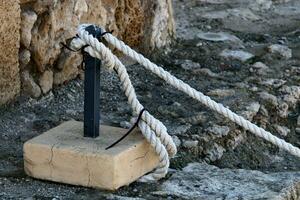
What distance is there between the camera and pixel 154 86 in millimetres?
4367

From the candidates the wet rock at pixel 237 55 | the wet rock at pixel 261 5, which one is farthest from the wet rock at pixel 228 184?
the wet rock at pixel 261 5

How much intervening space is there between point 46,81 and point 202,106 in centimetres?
73

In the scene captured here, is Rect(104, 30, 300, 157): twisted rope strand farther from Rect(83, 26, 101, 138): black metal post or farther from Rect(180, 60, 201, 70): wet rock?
Rect(180, 60, 201, 70): wet rock

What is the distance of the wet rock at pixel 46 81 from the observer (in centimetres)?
401

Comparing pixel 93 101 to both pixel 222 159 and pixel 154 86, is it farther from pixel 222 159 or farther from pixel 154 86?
pixel 154 86

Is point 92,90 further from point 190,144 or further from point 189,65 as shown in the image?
point 189,65

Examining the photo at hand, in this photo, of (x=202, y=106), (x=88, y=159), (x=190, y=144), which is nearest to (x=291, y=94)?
(x=202, y=106)

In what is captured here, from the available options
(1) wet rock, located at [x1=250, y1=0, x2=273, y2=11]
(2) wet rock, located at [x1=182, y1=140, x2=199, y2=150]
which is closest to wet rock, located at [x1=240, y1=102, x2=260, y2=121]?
(2) wet rock, located at [x1=182, y1=140, x2=199, y2=150]

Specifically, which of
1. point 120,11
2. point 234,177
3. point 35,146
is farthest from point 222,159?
point 120,11

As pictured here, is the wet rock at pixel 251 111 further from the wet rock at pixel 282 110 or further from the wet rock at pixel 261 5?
the wet rock at pixel 261 5

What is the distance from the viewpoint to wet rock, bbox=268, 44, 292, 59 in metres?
5.03

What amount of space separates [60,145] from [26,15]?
3.09 ft

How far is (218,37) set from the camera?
532cm

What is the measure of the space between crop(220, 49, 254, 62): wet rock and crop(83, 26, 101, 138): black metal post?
192 cm
